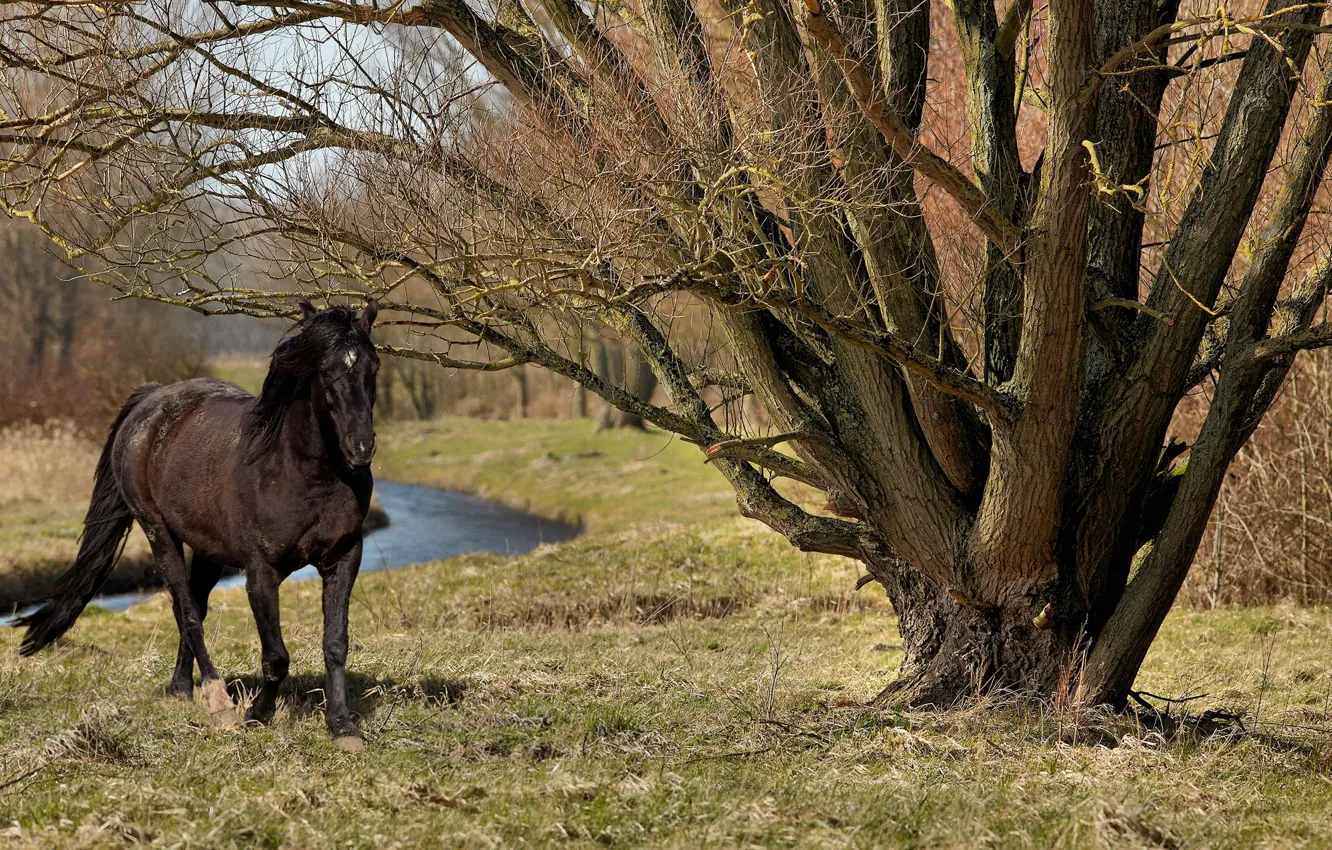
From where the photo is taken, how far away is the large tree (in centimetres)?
571

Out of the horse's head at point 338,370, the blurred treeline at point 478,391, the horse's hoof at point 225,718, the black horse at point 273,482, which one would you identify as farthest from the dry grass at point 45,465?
the horse's head at point 338,370

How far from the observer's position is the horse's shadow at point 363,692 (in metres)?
6.59

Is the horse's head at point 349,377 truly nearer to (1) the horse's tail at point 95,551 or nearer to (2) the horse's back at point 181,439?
(2) the horse's back at point 181,439

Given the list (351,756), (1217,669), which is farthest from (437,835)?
(1217,669)

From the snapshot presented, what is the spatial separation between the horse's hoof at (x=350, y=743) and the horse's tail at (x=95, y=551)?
2872 millimetres

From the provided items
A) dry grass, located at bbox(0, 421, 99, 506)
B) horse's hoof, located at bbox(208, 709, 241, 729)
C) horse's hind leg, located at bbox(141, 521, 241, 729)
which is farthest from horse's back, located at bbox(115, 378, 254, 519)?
dry grass, located at bbox(0, 421, 99, 506)

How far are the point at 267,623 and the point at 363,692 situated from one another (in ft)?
3.15

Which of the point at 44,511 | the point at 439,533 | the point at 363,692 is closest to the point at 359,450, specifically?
the point at 363,692

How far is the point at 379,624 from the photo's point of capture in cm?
1209

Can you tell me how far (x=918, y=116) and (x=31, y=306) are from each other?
122 feet

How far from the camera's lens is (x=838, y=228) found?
6.49 meters

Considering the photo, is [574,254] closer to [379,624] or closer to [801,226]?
[801,226]

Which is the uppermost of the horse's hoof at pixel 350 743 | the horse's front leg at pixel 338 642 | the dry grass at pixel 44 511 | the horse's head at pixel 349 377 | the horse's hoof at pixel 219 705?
the horse's head at pixel 349 377

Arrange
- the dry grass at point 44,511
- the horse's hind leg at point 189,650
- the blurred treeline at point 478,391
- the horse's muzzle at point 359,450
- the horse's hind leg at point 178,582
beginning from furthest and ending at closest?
the dry grass at point 44,511
the blurred treeline at point 478,391
the horse's hind leg at point 189,650
the horse's hind leg at point 178,582
the horse's muzzle at point 359,450
